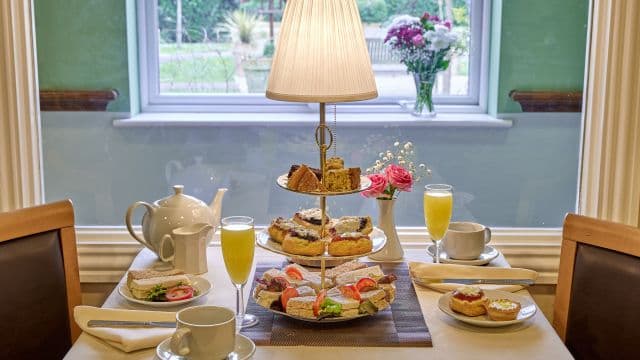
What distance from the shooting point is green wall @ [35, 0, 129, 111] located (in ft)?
7.16

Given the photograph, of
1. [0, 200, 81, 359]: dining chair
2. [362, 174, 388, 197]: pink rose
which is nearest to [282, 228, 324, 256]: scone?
[362, 174, 388, 197]: pink rose

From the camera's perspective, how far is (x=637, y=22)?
196 centimetres

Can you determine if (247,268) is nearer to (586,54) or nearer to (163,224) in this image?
(163,224)

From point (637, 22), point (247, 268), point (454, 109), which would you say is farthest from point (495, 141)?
point (247, 268)

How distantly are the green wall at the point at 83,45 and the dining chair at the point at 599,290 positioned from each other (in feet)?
4.43

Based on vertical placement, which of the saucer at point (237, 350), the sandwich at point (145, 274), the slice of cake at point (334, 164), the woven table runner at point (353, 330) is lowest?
the woven table runner at point (353, 330)

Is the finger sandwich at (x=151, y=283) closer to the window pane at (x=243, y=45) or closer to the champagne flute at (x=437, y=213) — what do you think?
the champagne flute at (x=437, y=213)

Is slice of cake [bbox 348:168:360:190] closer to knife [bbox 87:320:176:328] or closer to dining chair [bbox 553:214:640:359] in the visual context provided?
knife [bbox 87:320:176:328]

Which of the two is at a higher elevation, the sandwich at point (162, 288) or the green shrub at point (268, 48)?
the green shrub at point (268, 48)

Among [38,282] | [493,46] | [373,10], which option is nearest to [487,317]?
[38,282]

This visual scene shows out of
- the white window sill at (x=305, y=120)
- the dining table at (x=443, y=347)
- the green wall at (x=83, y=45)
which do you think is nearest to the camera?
the dining table at (x=443, y=347)

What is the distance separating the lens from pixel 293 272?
5.41ft

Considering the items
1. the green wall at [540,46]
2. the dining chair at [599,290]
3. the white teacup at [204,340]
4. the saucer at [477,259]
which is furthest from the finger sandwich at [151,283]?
the green wall at [540,46]

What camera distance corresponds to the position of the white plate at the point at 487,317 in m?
1.48
